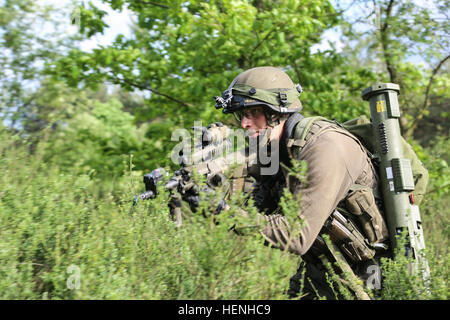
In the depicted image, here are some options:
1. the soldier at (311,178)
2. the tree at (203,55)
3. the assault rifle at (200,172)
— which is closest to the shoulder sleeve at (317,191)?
the soldier at (311,178)

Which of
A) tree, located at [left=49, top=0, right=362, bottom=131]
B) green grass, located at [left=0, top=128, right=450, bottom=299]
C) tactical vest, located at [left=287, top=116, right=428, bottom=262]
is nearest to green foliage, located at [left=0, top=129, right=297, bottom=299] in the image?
green grass, located at [left=0, top=128, right=450, bottom=299]

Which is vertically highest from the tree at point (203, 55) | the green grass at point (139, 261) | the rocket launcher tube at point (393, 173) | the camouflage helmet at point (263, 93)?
the tree at point (203, 55)

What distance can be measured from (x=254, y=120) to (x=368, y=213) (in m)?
0.98

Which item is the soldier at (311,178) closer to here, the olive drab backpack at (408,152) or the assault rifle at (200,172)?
the olive drab backpack at (408,152)

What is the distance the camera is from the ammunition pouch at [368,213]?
262 centimetres

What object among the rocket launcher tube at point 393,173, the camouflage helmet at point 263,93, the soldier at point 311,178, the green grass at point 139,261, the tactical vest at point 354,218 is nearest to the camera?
the green grass at point 139,261

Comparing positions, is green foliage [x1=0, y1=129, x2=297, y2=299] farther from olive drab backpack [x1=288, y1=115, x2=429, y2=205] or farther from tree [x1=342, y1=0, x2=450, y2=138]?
tree [x1=342, y1=0, x2=450, y2=138]

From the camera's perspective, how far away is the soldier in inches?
91.8

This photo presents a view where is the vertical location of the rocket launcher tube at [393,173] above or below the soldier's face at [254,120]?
below

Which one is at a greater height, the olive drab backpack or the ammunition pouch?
the olive drab backpack

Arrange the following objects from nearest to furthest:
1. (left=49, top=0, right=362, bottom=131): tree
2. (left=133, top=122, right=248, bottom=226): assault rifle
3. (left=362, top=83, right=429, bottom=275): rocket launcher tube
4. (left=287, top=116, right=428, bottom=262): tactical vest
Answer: (left=133, top=122, right=248, bottom=226): assault rifle, (left=287, top=116, right=428, bottom=262): tactical vest, (left=362, top=83, right=429, bottom=275): rocket launcher tube, (left=49, top=0, right=362, bottom=131): tree
